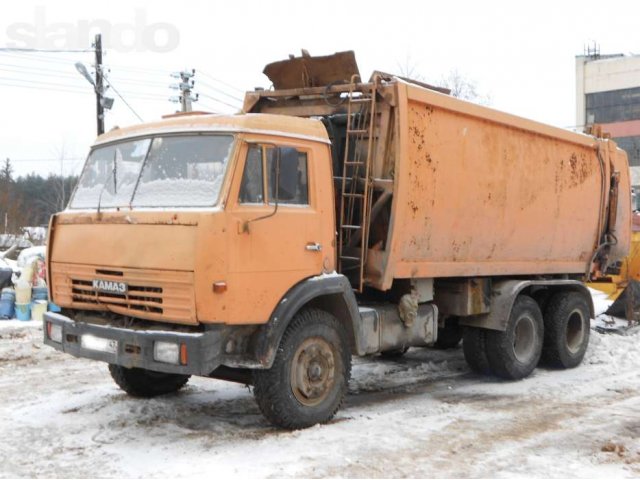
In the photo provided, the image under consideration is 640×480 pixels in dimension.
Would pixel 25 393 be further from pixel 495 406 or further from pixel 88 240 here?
pixel 495 406

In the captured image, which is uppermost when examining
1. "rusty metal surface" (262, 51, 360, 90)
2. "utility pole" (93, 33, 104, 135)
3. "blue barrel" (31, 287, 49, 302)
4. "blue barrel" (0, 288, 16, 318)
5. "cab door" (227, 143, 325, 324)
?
"utility pole" (93, 33, 104, 135)

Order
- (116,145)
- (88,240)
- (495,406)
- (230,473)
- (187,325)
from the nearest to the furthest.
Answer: (230,473) → (187,325) → (88,240) → (116,145) → (495,406)

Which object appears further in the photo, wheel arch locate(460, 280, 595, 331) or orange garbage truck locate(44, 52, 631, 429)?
wheel arch locate(460, 280, 595, 331)

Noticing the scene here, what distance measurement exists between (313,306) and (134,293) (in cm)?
156

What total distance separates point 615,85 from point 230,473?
46.3 meters

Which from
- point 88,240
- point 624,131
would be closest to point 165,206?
point 88,240

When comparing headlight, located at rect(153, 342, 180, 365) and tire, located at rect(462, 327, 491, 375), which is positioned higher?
headlight, located at rect(153, 342, 180, 365)

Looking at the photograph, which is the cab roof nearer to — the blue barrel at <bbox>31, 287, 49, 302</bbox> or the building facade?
the blue barrel at <bbox>31, 287, 49, 302</bbox>

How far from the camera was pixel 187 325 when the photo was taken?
5633 millimetres

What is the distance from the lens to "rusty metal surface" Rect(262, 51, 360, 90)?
719 cm

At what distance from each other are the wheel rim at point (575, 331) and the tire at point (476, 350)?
155 cm

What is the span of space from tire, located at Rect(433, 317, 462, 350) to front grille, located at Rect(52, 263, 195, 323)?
4.36m

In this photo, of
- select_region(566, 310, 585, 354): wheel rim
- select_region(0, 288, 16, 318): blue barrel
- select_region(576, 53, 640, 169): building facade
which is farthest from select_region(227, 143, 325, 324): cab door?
select_region(576, 53, 640, 169): building facade

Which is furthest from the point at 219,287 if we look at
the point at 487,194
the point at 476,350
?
the point at 476,350
